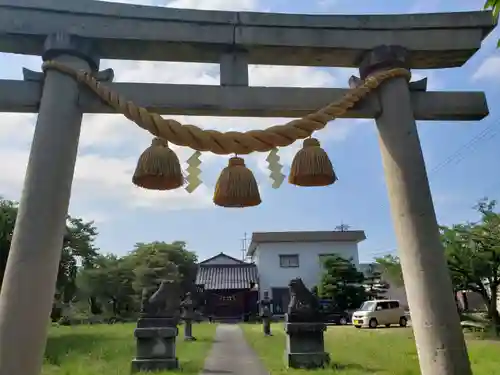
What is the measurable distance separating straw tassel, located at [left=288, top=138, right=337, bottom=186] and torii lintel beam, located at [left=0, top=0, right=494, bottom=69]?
738 millimetres

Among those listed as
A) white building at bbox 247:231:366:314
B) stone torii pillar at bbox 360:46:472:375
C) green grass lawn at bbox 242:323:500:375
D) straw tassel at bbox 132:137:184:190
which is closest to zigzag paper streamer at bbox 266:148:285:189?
straw tassel at bbox 132:137:184:190

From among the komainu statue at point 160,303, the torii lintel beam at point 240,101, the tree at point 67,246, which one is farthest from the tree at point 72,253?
the torii lintel beam at point 240,101

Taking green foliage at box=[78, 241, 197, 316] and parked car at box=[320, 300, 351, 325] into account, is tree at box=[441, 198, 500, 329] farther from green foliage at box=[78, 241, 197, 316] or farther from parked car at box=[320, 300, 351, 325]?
green foliage at box=[78, 241, 197, 316]

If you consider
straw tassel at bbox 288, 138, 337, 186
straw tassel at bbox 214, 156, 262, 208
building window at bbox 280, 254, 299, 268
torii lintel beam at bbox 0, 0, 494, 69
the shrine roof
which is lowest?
straw tassel at bbox 214, 156, 262, 208

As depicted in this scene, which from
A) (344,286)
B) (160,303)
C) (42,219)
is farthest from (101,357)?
(344,286)

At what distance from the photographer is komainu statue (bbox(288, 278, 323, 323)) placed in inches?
325

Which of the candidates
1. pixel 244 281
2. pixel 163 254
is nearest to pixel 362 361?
pixel 244 281

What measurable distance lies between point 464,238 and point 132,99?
14.2m

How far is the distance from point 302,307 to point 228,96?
6150 mm

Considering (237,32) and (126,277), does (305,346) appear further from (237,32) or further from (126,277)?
(126,277)

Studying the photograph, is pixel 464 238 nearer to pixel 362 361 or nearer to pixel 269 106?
pixel 362 361

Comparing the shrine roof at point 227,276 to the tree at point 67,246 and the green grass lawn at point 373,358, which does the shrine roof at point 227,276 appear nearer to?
the tree at point 67,246

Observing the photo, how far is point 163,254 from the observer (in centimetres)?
3228

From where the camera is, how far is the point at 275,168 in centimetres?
287
